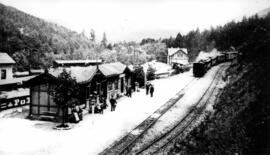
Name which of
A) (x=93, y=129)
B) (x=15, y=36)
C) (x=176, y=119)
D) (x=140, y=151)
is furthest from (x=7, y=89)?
(x=15, y=36)

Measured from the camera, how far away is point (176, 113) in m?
22.1

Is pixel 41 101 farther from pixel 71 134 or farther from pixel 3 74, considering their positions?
pixel 3 74

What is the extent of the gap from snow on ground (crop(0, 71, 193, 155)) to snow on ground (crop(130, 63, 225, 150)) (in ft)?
5.28

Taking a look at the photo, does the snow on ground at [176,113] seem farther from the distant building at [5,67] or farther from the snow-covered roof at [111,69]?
the distant building at [5,67]

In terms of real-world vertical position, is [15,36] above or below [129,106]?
above

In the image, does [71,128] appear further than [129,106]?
No

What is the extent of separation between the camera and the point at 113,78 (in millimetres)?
29312

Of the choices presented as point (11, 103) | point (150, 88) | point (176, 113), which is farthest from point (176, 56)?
point (176, 113)

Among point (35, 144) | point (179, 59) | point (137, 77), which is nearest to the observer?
point (35, 144)

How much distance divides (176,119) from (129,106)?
6.41 meters

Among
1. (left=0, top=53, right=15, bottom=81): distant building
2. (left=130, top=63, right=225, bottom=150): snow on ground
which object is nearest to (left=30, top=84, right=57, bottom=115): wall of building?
(left=130, top=63, right=225, bottom=150): snow on ground

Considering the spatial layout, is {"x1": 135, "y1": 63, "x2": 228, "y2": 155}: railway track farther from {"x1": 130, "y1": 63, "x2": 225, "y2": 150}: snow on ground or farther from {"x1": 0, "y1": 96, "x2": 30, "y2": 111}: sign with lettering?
{"x1": 0, "y1": 96, "x2": 30, "y2": 111}: sign with lettering

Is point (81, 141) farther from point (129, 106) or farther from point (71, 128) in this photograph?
point (129, 106)

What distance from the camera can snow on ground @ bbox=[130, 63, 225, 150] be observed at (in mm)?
17170
